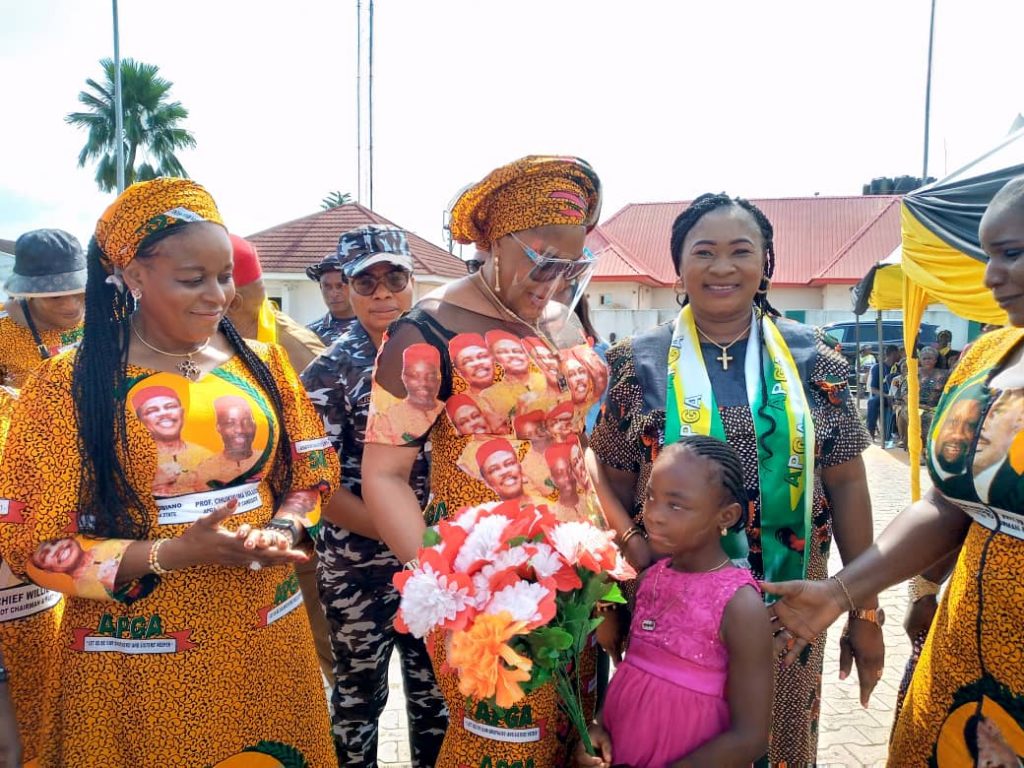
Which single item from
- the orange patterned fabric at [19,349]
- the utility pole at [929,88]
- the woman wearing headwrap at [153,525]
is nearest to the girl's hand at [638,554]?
the woman wearing headwrap at [153,525]

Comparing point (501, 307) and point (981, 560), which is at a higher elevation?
point (501, 307)

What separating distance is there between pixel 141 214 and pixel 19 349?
2.79 meters

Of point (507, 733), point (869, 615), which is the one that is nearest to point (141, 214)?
point (507, 733)

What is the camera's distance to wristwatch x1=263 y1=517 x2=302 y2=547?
85.7 inches

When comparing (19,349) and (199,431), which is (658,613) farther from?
(19,349)

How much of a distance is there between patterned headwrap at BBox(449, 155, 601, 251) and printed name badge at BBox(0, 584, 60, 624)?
1.83m

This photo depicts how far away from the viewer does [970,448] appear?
1.90m

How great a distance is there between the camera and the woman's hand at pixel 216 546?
1890mm

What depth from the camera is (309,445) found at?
2.42 m

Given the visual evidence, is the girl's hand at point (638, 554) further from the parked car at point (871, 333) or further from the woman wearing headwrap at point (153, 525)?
the parked car at point (871, 333)

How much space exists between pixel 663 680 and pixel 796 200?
38907 mm

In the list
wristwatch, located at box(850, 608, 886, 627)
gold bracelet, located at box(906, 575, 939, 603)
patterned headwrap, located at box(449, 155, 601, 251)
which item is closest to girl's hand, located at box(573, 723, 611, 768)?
wristwatch, located at box(850, 608, 886, 627)

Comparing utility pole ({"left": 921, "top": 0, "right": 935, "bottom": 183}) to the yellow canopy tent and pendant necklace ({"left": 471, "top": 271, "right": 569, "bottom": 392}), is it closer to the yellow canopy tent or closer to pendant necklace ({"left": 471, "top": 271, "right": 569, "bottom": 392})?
the yellow canopy tent

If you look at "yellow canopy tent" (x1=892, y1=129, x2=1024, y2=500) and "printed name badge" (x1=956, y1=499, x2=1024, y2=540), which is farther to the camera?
"yellow canopy tent" (x1=892, y1=129, x2=1024, y2=500)
